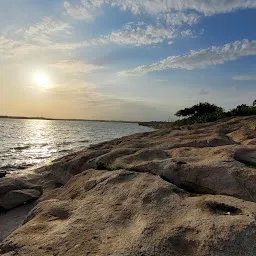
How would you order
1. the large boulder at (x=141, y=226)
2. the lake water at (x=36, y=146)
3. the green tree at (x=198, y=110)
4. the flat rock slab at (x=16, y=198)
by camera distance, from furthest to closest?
the green tree at (x=198, y=110) < the lake water at (x=36, y=146) < the flat rock slab at (x=16, y=198) < the large boulder at (x=141, y=226)

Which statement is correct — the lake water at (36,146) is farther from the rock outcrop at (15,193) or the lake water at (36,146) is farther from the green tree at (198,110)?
the green tree at (198,110)

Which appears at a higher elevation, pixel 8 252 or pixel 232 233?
pixel 232 233

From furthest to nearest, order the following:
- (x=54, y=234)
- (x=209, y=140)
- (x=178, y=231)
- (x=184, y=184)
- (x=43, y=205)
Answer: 1. (x=209, y=140)
2. (x=184, y=184)
3. (x=43, y=205)
4. (x=54, y=234)
5. (x=178, y=231)

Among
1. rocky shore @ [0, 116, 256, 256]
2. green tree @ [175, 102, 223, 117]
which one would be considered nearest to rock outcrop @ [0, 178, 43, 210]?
rocky shore @ [0, 116, 256, 256]

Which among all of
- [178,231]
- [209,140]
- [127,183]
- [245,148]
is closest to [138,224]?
[178,231]

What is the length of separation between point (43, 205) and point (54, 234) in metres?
2.12

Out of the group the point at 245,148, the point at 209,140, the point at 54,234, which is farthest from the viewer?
the point at 209,140

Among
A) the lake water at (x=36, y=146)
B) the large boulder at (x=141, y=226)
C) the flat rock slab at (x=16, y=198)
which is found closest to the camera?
the large boulder at (x=141, y=226)

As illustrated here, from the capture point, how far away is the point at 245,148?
10070 mm

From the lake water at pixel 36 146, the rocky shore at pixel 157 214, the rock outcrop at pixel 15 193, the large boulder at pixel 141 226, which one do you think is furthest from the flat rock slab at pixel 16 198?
the lake water at pixel 36 146

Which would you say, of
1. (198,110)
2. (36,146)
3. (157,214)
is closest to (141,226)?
(157,214)

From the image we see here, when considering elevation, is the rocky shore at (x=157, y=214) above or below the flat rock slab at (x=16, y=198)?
above

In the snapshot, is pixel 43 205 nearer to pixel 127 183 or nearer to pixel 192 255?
pixel 127 183

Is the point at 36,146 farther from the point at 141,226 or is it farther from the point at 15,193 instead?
the point at 141,226
